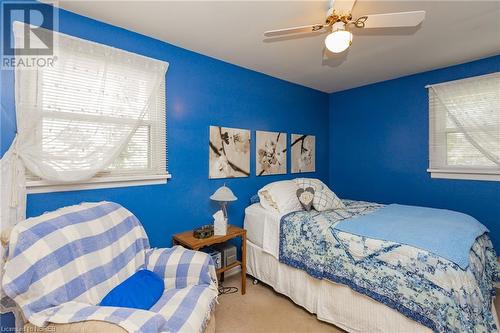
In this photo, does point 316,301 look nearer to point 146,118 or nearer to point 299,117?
point 146,118

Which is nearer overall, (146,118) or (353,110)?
(146,118)

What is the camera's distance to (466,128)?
2725mm

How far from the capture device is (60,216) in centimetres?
145

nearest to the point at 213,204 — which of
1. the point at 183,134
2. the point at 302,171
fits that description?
the point at 183,134

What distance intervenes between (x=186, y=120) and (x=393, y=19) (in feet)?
→ 6.15

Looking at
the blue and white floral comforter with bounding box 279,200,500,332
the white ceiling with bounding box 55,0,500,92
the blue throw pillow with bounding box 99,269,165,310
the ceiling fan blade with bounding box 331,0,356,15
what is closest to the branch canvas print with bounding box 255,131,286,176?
the white ceiling with bounding box 55,0,500,92

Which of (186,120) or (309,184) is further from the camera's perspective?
(309,184)

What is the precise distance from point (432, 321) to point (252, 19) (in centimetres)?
241

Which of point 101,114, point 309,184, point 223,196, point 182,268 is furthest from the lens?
point 309,184

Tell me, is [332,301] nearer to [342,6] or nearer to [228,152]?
[228,152]

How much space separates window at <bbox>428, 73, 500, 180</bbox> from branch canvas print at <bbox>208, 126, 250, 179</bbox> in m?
2.34

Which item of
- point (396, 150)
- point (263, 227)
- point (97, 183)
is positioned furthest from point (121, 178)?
point (396, 150)

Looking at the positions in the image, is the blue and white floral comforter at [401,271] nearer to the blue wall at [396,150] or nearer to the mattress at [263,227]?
the mattress at [263,227]

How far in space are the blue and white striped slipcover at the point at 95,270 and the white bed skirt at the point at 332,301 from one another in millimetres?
901
